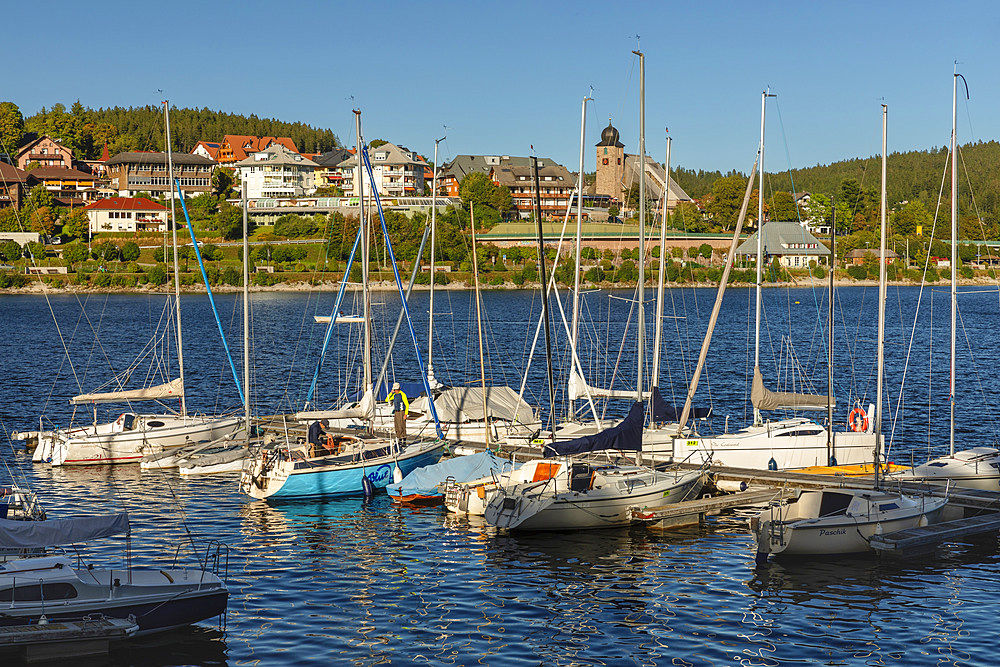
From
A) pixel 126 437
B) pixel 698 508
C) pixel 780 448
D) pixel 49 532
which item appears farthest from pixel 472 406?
pixel 49 532

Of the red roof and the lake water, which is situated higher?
the red roof

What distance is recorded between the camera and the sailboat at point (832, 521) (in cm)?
2652

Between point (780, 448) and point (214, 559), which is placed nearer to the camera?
point (214, 559)

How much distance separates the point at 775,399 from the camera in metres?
38.4

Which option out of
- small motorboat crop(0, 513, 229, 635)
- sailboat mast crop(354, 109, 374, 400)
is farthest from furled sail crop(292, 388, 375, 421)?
small motorboat crop(0, 513, 229, 635)

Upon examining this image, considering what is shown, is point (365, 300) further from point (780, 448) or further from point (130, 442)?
point (780, 448)

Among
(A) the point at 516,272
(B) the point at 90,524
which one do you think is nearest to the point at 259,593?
(B) the point at 90,524

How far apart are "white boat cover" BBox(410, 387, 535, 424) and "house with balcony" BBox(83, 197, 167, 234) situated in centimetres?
14772

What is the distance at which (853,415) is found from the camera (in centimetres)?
3750

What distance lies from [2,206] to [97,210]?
2400cm

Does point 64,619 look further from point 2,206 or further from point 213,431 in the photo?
point 2,206

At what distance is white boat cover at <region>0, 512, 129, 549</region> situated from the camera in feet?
68.9

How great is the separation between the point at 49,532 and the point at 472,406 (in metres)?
21.6

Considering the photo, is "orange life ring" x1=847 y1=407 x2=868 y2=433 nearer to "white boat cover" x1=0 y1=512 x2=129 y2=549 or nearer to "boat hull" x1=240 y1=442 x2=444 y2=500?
"boat hull" x1=240 y1=442 x2=444 y2=500
